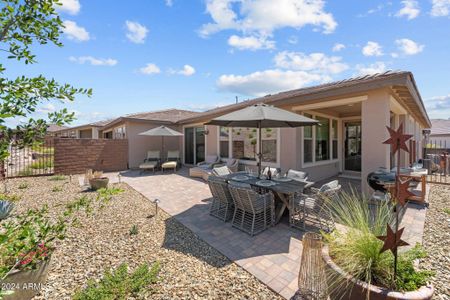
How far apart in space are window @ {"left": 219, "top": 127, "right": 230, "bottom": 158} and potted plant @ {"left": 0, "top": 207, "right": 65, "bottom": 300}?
8513 millimetres

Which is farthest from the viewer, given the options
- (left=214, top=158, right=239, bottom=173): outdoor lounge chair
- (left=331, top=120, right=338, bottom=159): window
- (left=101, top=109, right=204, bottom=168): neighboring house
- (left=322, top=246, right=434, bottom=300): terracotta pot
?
(left=101, top=109, right=204, bottom=168): neighboring house

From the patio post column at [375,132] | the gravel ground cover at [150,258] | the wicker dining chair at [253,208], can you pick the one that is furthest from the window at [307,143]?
the gravel ground cover at [150,258]

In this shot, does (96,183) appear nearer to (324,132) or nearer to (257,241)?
(257,241)

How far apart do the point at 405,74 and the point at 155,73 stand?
40.4 ft

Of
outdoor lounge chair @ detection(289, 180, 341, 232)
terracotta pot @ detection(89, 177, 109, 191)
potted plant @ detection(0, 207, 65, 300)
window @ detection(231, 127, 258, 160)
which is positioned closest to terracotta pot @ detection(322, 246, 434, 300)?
outdoor lounge chair @ detection(289, 180, 341, 232)

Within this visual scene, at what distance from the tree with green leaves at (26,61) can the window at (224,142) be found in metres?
8.78

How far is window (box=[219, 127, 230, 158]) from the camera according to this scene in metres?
10.5

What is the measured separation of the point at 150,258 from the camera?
11.0ft

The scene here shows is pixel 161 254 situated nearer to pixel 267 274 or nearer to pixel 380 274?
pixel 267 274

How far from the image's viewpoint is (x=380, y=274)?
6.63 feet

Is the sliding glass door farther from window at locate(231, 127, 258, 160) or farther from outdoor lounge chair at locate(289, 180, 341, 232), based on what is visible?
outdoor lounge chair at locate(289, 180, 341, 232)

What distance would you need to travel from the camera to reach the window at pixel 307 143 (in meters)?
8.17

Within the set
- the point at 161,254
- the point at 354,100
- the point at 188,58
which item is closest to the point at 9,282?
the point at 161,254

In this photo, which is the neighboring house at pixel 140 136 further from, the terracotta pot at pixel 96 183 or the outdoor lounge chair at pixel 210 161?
the terracotta pot at pixel 96 183
